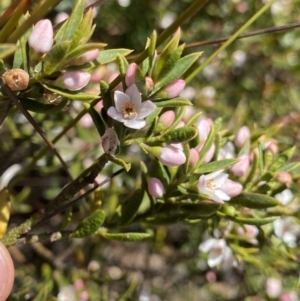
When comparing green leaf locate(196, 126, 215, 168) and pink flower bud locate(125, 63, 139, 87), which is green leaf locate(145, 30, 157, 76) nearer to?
pink flower bud locate(125, 63, 139, 87)

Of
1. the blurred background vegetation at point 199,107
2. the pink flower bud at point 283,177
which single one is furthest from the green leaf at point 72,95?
the blurred background vegetation at point 199,107

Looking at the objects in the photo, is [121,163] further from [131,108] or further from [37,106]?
[37,106]

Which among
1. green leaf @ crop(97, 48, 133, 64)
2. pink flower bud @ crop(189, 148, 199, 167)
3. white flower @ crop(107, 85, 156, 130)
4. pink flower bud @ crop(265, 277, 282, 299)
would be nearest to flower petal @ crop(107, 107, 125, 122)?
white flower @ crop(107, 85, 156, 130)

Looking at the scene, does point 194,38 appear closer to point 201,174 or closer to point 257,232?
point 257,232

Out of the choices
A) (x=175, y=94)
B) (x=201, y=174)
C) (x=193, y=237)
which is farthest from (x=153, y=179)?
(x=193, y=237)

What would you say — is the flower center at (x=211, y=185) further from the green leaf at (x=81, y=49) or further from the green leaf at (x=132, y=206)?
the green leaf at (x=81, y=49)

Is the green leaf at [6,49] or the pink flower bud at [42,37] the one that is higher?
the green leaf at [6,49]
